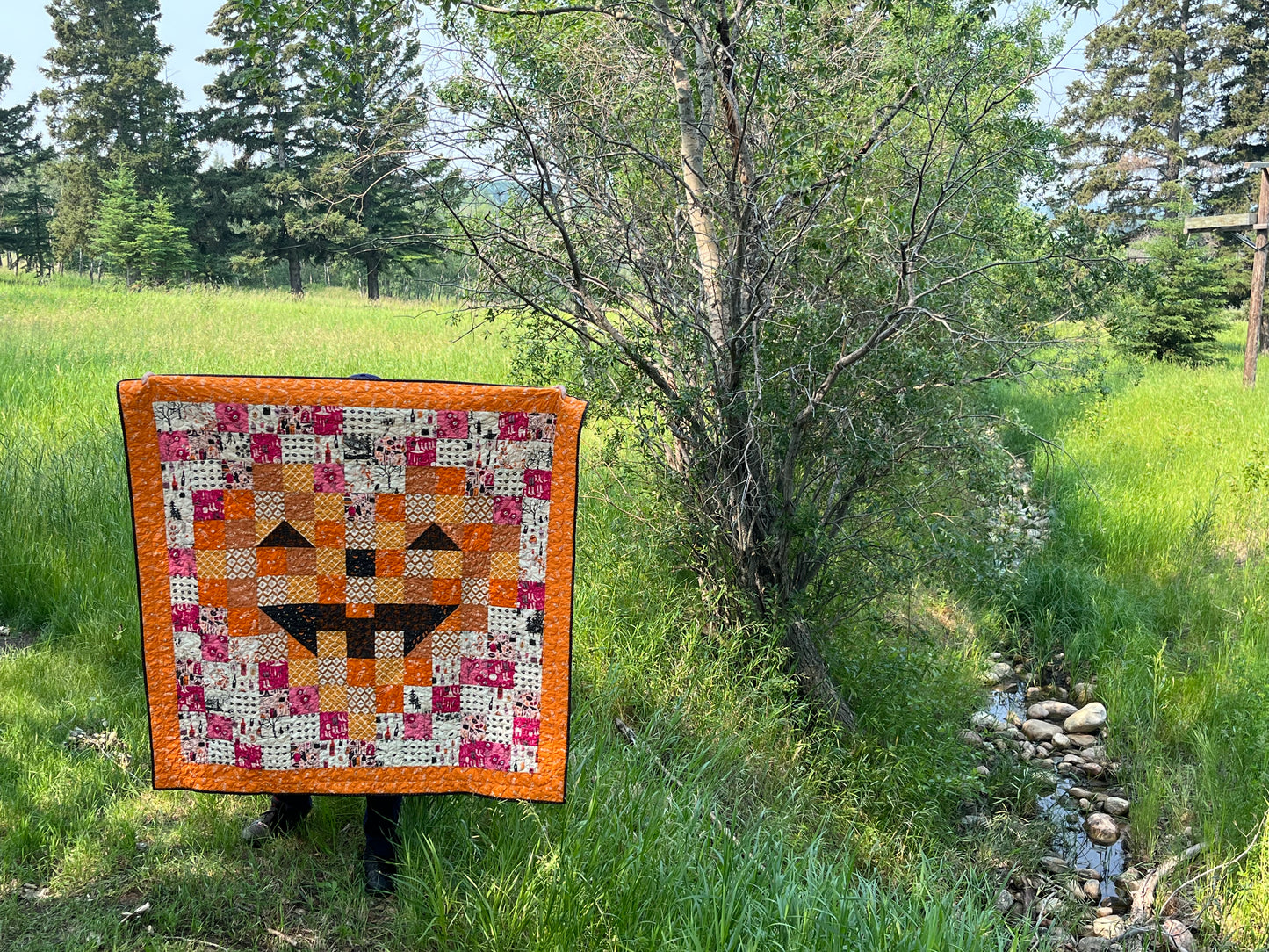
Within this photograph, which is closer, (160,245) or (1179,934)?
(1179,934)

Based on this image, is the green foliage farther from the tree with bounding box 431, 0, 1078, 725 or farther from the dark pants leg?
the dark pants leg

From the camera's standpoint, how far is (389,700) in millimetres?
2711

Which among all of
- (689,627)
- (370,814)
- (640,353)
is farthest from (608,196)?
(370,814)

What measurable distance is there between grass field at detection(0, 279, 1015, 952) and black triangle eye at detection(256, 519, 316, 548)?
103 cm

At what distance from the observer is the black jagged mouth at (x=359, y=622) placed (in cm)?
266

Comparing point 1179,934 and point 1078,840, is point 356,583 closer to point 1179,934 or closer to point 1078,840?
point 1179,934

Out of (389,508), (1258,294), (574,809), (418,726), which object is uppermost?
(1258,294)

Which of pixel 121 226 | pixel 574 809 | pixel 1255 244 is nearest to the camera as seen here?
pixel 574 809

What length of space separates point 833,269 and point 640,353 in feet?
3.70

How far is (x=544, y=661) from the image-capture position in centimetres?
271

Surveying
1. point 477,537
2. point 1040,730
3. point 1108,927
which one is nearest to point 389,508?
point 477,537

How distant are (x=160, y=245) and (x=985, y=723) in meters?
33.5

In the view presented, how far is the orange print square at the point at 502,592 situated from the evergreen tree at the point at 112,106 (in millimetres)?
36384

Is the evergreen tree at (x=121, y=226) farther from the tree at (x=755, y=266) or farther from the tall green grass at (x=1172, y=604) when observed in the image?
the tree at (x=755, y=266)
